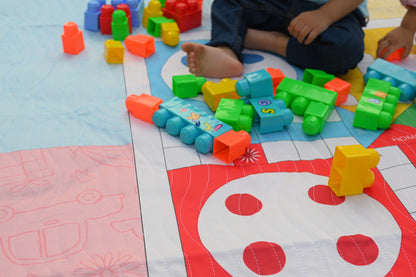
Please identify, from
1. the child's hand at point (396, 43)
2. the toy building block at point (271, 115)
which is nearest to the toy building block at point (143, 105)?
the toy building block at point (271, 115)

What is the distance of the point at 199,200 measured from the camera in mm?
817

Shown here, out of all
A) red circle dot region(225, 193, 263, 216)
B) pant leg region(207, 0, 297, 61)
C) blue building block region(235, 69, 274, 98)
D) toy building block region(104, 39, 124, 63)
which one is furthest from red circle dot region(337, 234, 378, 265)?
toy building block region(104, 39, 124, 63)

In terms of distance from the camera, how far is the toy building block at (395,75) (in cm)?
112

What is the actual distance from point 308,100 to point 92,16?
673mm

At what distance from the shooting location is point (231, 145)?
883 mm

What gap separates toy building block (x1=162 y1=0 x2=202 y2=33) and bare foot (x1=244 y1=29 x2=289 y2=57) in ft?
0.60

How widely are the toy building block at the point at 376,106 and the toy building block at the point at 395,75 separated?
43mm

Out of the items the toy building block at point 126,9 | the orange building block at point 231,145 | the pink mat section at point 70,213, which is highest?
the toy building block at point 126,9

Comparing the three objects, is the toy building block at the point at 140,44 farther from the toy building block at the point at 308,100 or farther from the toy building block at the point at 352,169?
the toy building block at the point at 352,169

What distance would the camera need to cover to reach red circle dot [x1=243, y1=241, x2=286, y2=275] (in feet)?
2.31

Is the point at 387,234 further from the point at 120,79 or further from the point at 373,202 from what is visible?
the point at 120,79

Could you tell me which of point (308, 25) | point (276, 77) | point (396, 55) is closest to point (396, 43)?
point (396, 55)

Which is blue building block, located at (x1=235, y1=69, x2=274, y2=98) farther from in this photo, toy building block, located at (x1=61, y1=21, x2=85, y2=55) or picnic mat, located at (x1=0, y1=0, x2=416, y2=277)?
toy building block, located at (x1=61, y1=21, x2=85, y2=55)

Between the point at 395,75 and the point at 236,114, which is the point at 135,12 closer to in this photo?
the point at 236,114
